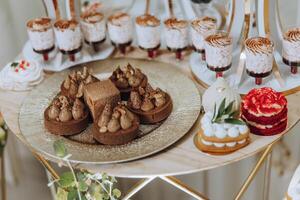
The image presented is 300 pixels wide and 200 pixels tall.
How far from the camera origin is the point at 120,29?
1512 mm

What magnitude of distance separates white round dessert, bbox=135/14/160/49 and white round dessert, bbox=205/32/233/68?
0.58ft

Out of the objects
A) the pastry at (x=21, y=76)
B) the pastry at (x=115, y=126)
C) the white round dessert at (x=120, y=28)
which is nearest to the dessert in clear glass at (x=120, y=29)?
the white round dessert at (x=120, y=28)

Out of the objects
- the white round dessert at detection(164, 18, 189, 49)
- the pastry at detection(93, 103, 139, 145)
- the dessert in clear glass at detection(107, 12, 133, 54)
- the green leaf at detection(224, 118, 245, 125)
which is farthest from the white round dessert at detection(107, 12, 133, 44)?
the green leaf at detection(224, 118, 245, 125)

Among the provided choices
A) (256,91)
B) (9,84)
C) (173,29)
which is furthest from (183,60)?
(9,84)

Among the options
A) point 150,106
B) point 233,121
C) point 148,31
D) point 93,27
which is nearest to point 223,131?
point 233,121

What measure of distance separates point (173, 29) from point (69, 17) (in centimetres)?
30

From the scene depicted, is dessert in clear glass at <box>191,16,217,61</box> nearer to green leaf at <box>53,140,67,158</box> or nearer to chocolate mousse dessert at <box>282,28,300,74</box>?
chocolate mousse dessert at <box>282,28,300,74</box>

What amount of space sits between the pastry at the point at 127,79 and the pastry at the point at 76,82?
50mm

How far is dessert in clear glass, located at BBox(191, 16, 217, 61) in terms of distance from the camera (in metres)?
1.40

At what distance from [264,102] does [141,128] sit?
0.27m

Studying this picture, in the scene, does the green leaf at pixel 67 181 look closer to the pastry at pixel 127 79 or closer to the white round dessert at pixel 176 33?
the pastry at pixel 127 79

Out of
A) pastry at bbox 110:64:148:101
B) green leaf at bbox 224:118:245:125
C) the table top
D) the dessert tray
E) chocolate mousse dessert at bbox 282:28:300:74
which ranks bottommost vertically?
the table top

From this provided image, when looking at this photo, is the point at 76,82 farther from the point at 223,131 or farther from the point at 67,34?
the point at 223,131

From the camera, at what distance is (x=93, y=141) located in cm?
127
